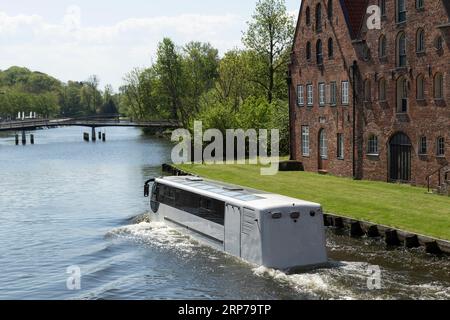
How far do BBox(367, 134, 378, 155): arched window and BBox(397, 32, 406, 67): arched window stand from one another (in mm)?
5870

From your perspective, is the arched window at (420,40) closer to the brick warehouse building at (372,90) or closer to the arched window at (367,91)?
the brick warehouse building at (372,90)

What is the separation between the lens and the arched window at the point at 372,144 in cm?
4659

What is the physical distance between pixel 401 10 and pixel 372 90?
6138 millimetres

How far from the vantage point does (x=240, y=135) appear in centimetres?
7762

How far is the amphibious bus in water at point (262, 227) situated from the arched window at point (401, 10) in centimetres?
2036

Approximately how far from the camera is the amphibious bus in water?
79.5 ft

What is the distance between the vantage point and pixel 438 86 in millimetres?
40406

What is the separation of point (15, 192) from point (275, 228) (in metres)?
35.7

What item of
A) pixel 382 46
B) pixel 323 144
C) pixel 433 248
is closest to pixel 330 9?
pixel 382 46

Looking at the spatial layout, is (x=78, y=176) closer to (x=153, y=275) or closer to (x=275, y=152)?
(x=275, y=152)

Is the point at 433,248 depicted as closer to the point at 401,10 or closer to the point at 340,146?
the point at 401,10

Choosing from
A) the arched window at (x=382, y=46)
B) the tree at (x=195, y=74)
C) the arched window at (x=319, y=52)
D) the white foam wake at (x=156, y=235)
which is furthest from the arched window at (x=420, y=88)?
the tree at (x=195, y=74)

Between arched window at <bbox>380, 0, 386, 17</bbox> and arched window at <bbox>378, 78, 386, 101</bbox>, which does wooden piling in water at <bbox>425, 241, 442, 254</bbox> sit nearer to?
arched window at <bbox>378, 78, 386, 101</bbox>
